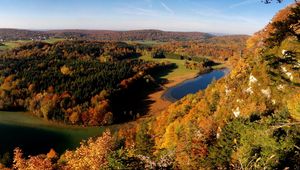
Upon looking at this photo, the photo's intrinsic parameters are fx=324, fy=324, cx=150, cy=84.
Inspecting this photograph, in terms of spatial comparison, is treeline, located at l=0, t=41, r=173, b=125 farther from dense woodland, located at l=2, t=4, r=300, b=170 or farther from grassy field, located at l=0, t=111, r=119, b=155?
dense woodland, located at l=2, t=4, r=300, b=170

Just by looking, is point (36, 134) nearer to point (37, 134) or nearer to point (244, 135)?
point (37, 134)

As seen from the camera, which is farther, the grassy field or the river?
the grassy field

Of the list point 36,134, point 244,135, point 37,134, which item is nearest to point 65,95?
point 37,134

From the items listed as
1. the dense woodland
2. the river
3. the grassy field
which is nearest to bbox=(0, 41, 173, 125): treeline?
the river

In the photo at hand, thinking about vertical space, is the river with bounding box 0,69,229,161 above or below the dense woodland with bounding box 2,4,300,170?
below

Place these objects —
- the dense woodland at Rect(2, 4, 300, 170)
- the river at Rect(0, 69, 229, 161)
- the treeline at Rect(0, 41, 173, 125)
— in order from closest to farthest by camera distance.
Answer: the dense woodland at Rect(2, 4, 300, 170)
the river at Rect(0, 69, 229, 161)
the treeline at Rect(0, 41, 173, 125)

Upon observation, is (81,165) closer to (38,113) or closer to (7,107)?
(38,113)

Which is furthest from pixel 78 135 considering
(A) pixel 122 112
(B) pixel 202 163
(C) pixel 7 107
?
(B) pixel 202 163

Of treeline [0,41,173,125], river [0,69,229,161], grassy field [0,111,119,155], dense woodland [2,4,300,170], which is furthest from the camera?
treeline [0,41,173,125]
